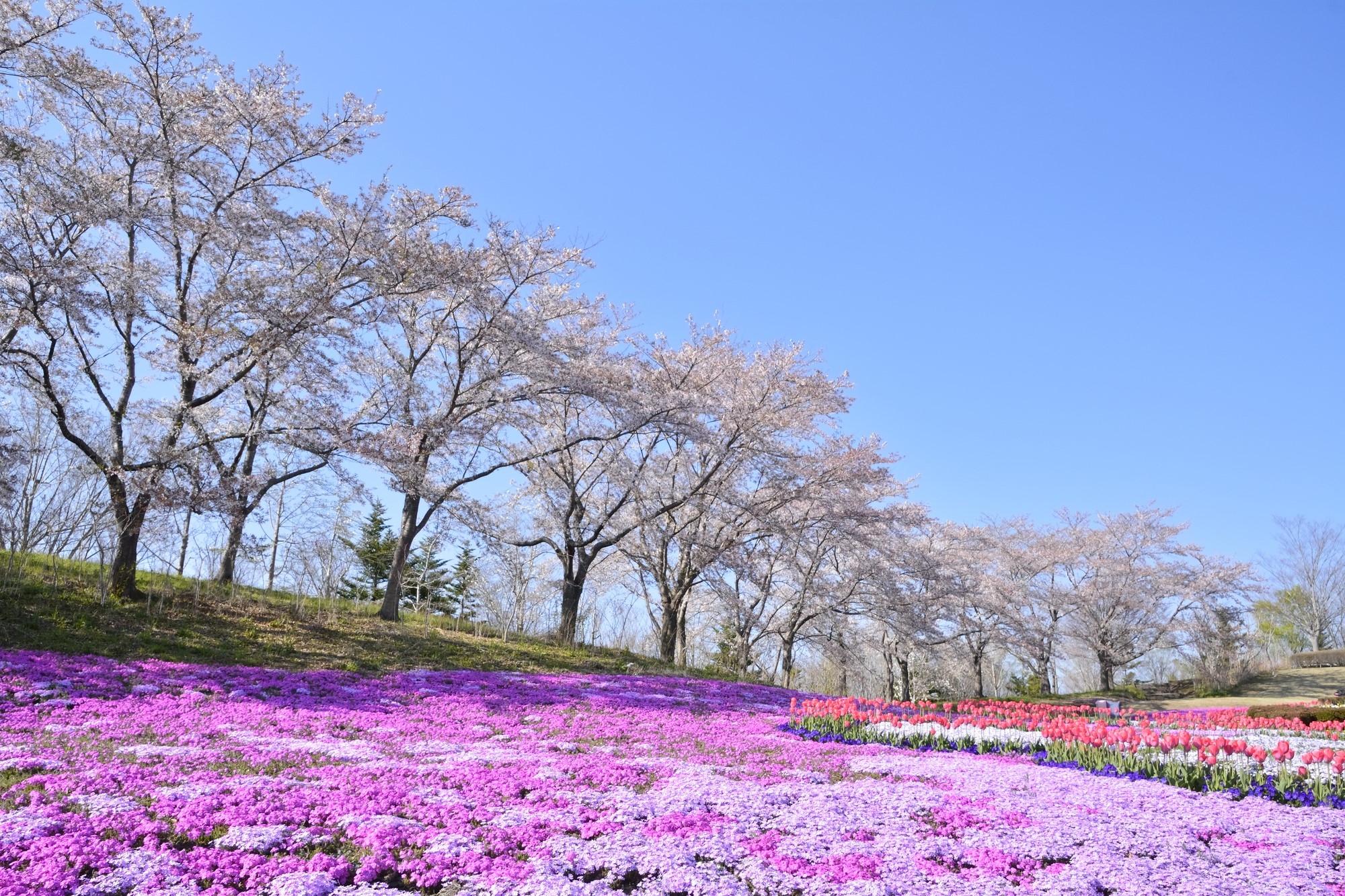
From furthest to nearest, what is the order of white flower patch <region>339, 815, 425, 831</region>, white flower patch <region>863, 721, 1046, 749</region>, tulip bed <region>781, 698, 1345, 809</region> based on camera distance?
1. white flower patch <region>863, 721, 1046, 749</region>
2. tulip bed <region>781, 698, 1345, 809</region>
3. white flower patch <region>339, 815, 425, 831</region>

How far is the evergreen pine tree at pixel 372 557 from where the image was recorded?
3794 cm

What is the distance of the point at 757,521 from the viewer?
79.1 ft

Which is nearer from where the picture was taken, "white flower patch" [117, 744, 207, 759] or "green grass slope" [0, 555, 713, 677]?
"white flower patch" [117, 744, 207, 759]

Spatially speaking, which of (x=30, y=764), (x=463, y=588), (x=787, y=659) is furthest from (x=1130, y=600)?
(x=30, y=764)

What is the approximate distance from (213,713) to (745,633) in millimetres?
19122

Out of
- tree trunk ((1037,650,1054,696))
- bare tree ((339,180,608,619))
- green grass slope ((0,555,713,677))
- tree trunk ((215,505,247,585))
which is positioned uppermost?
bare tree ((339,180,608,619))

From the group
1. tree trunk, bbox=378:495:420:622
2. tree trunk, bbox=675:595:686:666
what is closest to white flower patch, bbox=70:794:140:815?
tree trunk, bbox=378:495:420:622

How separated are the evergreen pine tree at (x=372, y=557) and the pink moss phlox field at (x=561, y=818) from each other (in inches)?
1157

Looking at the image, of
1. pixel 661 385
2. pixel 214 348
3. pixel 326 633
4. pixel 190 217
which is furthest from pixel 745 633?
pixel 190 217

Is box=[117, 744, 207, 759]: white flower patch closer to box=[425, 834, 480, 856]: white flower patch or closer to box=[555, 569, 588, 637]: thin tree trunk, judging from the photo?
box=[425, 834, 480, 856]: white flower patch

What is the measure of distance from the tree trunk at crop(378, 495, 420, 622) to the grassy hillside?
1.69 ft

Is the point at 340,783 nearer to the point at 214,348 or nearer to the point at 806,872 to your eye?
the point at 806,872

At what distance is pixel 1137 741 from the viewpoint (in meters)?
8.60

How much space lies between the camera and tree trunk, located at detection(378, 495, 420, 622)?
19.9m
